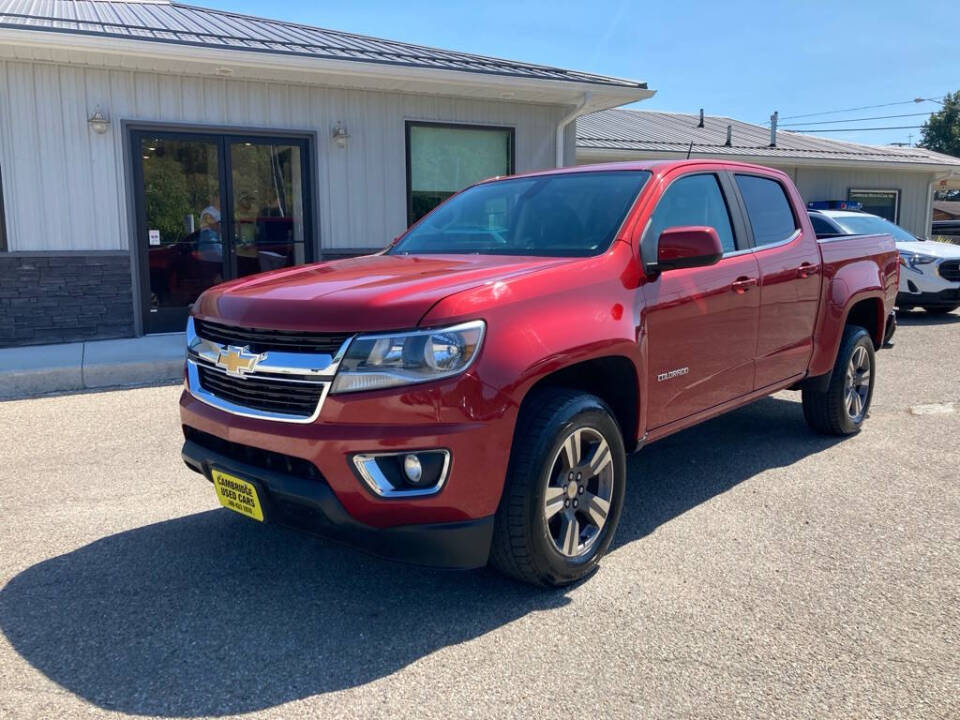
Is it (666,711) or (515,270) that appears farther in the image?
(515,270)

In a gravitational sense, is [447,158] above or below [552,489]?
above

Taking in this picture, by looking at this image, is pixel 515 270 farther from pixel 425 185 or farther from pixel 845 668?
pixel 425 185

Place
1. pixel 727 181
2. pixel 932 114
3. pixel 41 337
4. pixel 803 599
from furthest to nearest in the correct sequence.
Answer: pixel 932 114 < pixel 41 337 < pixel 727 181 < pixel 803 599

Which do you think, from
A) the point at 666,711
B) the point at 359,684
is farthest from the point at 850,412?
the point at 359,684

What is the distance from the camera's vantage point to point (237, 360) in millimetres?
3191

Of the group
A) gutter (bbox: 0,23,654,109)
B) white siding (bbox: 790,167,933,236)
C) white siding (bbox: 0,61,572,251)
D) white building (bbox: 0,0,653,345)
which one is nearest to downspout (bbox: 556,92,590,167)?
white building (bbox: 0,0,653,345)

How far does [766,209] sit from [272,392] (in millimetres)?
3335

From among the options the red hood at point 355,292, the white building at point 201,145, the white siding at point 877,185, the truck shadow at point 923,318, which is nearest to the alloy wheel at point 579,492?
the red hood at point 355,292

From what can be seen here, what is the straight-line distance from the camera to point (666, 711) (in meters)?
2.54

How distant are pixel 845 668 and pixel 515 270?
1.90m

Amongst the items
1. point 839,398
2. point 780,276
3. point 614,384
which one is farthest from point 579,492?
point 839,398

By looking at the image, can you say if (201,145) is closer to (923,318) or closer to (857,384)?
(857,384)

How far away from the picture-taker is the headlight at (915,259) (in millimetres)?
12000

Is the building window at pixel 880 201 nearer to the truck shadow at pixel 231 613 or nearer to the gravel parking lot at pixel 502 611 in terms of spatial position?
the gravel parking lot at pixel 502 611
